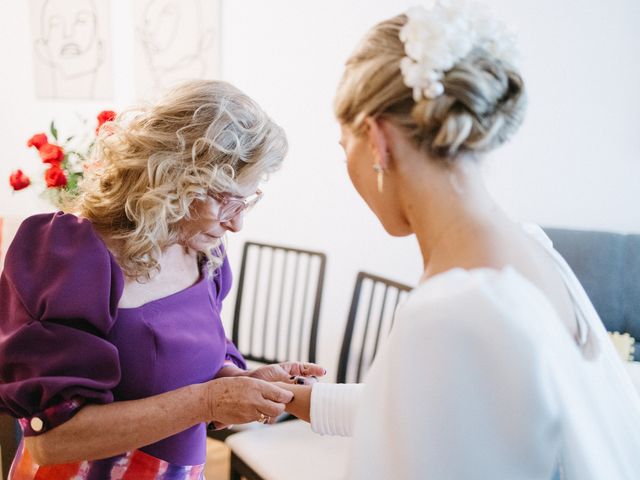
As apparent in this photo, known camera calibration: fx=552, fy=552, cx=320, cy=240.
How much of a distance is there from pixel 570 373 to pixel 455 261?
0.20 metres

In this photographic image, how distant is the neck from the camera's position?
0.72m

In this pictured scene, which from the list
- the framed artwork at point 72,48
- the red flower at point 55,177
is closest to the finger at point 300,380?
the red flower at point 55,177

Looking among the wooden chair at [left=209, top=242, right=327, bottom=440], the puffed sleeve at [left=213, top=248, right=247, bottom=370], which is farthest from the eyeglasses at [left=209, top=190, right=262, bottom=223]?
the wooden chair at [left=209, top=242, right=327, bottom=440]

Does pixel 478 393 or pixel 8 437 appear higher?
pixel 478 393

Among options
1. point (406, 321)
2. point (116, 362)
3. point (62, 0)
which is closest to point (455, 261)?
point (406, 321)

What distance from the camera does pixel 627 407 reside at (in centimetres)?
80

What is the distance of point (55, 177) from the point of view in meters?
1.51

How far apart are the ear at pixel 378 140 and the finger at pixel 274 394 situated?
550 mm

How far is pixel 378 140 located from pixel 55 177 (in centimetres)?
112

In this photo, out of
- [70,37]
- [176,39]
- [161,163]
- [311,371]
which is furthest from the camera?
[70,37]

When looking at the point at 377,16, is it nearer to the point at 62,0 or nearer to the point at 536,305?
the point at 62,0

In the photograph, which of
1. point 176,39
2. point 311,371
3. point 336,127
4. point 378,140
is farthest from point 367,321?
point 176,39

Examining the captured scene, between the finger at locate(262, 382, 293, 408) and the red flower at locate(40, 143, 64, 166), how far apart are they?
933 millimetres

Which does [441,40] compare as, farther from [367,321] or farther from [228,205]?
[367,321]
